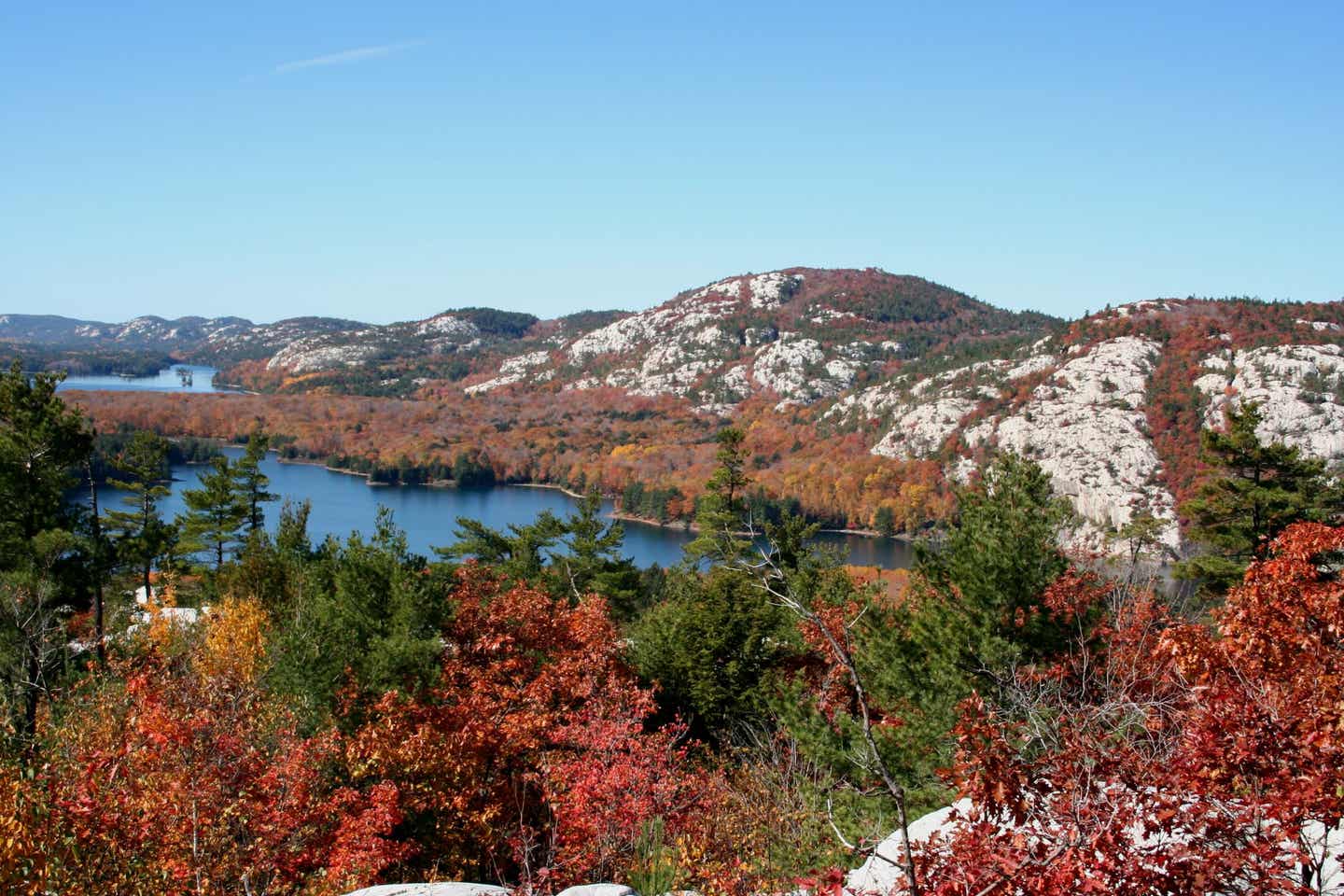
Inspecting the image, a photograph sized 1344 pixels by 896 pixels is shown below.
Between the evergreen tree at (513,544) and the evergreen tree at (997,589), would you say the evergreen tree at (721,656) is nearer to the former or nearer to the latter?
the evergreen tree at (997,589)

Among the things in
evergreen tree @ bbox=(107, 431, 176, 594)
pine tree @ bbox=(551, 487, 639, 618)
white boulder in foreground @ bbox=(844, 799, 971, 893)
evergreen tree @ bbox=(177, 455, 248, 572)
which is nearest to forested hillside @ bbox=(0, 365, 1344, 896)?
white boulder in foreground @ bbox=(844, 799, 971, 893)

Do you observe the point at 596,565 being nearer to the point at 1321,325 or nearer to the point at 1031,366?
the point at 1321,325

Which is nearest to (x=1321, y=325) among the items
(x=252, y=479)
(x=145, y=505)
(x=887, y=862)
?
(x=252, y=479)

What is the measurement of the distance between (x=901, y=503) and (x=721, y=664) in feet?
290

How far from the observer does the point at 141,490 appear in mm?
34812

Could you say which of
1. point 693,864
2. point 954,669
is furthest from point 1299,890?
point 954,669

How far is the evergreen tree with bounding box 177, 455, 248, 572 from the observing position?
117 ft

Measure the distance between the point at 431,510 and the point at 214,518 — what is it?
217ft

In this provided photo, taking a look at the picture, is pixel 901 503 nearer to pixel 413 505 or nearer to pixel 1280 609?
pixel 413 505

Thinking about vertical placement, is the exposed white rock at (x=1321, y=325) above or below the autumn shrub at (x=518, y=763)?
above

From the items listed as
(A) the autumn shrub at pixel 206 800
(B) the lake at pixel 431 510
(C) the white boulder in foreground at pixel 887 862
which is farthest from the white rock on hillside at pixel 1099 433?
(A) the autumn shrub at pixel 206 800

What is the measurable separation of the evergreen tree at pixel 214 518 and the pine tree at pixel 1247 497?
34302 mm

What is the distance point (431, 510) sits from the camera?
102m

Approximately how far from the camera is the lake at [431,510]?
271ft
